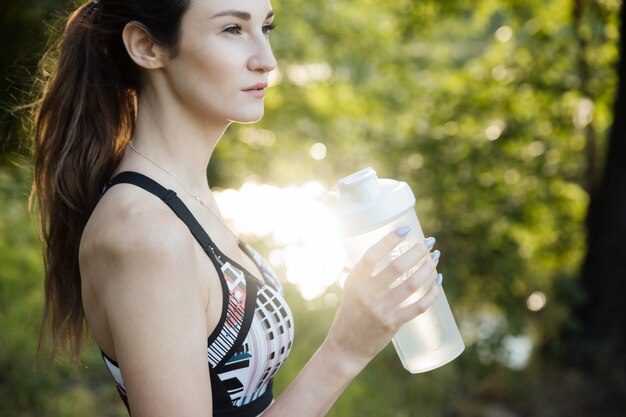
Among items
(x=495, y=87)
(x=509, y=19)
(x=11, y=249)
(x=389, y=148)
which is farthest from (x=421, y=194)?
(x=11, y=249)

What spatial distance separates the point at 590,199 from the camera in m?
5.55

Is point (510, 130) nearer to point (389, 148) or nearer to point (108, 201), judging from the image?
point (389, 148)

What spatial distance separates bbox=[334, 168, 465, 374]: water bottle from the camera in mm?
1321

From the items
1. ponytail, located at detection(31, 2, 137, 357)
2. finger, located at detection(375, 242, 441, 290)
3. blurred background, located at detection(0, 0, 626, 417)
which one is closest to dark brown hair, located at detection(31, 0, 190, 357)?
ponytail, located at detection(31, 2, 137, 357)

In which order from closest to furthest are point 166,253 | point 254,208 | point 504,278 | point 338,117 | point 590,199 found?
1. point 166,253
2. point 504,278
3. point 590,199
4. point 254,208
5. point 338,117

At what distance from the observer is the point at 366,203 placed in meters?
1.32

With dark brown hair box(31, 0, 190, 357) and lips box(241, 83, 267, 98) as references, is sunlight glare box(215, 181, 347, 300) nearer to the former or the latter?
dark brown hair box(31, 0, 190, 357)

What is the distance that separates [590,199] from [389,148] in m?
1.62

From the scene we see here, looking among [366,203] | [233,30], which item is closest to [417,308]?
[366,203]

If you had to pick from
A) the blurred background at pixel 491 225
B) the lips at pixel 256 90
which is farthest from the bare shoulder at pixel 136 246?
the blurred background at pixel 491 225

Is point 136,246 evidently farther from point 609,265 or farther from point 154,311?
point 609,265

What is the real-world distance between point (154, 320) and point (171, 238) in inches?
5.8

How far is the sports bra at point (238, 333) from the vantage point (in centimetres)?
141

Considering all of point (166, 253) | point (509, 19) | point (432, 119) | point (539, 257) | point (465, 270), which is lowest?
point (539, 257)
